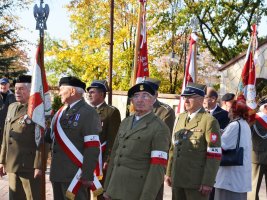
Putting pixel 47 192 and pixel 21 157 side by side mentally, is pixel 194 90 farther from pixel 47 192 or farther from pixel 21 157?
pixel 47 192

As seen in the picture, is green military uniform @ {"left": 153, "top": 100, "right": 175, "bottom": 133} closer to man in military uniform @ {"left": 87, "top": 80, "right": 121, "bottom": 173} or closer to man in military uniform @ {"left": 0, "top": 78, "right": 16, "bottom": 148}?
man in military uniform @ {"left": 87, "top": 80, "right": 121, "bottom": 173}

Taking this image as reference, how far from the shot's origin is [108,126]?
6.68 meters

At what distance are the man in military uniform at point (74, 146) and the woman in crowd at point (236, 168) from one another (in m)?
1.54

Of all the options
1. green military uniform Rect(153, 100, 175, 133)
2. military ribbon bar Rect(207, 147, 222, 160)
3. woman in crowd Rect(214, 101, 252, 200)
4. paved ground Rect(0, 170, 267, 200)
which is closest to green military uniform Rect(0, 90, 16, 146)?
paved ground Rect(0, 170, 267, 200)

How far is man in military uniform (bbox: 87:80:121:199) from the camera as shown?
6.64 m

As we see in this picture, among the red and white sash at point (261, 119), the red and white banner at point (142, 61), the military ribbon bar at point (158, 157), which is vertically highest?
the red and white banner at point (142, 61)

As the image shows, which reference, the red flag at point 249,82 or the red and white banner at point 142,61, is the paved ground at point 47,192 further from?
the red and white banner at point 142,61

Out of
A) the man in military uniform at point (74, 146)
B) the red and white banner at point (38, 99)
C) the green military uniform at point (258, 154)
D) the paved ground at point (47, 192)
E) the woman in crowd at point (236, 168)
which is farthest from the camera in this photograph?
the paved ground at point (47, 192)

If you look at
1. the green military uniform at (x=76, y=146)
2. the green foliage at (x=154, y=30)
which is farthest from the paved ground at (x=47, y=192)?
the green foliage at (x=154, y=30)

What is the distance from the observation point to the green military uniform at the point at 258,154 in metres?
7.32

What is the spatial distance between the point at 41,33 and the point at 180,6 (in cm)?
1829

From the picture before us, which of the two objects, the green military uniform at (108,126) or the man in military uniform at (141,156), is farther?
the green military uniform at (108,126)

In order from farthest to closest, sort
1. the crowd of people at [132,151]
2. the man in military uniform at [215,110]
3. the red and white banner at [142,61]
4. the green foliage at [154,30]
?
1. the green foliage at [154,30]
2. the red and white banner at [142,61]
3. the man in military uniform at [215,110]
4. the crowd of people at [132,151]

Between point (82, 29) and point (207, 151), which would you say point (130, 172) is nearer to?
point (207, 151)
